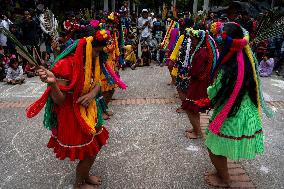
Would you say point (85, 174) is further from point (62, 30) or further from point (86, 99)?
point (62, 30)

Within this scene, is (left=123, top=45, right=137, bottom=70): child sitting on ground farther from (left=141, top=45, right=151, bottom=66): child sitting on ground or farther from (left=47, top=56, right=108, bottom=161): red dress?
(left=47, top=56, right=108, bottom=161): red dress

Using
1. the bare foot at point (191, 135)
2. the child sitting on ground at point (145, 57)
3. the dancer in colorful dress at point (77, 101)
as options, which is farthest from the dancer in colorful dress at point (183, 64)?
the child sitting on ground at point (145, 57)

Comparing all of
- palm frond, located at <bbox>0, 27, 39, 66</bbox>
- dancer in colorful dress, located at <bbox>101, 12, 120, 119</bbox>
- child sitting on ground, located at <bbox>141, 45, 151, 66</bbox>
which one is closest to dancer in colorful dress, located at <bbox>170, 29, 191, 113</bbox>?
dancer in colorful dress, located at <bbox>101, 12, 120, 119</bbox>

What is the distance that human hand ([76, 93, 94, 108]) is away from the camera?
271 cm

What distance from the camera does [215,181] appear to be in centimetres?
328

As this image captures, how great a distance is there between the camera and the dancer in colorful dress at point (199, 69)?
4.04 metres

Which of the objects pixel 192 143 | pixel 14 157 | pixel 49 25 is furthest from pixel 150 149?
pixel 49 25

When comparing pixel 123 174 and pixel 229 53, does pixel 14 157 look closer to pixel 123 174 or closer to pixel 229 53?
pixel 123 174

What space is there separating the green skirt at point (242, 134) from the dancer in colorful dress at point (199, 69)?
1.13 m

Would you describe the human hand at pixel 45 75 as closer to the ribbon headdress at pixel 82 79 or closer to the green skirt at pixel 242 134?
the ribbon headdress at pixel 82 79

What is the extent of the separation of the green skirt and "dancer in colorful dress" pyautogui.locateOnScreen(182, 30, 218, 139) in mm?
1132

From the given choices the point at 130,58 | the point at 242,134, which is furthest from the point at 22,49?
the point at 130,58

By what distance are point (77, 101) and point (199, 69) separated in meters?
1.98

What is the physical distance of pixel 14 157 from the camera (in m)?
3.84
